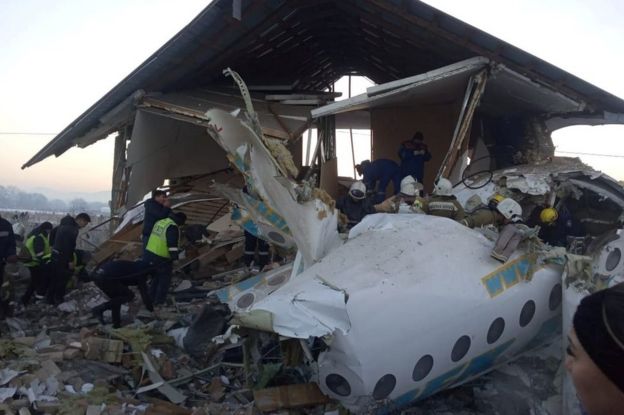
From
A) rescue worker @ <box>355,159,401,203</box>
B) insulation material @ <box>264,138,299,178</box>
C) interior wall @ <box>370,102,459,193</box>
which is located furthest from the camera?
interior wall @ <box>370,102,459,193</box>

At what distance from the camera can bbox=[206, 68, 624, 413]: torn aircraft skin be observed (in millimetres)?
3258

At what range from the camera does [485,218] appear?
4.88 meters

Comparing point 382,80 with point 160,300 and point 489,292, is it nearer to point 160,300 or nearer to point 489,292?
point 160,300

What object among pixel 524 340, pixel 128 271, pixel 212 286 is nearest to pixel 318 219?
pixel 524 340

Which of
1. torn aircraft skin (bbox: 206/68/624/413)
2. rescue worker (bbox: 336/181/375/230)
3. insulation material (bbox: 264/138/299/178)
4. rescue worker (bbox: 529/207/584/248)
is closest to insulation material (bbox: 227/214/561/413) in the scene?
torn aircraft skin (bbox: 206/68/624/413)

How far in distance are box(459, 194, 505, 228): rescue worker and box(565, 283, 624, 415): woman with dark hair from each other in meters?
3.90

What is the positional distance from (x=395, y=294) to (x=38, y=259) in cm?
614

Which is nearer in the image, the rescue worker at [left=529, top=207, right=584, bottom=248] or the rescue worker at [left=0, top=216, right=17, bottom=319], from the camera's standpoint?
the rescue worker at [left=529, top=207, right=584, bottom=248]

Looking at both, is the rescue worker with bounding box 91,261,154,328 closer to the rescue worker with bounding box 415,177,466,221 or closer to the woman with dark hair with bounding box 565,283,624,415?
the rescue worker with bounding box 415,177,466,221

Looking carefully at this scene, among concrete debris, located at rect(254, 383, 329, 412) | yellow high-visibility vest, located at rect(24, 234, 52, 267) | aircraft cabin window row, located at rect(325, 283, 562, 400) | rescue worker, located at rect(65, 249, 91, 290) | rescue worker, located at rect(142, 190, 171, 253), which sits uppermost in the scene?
rescue worker, located at rect(142, 190, 171, 253)

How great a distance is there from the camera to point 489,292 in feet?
12.4

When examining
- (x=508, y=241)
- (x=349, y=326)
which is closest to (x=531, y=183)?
(x=508, y=241)

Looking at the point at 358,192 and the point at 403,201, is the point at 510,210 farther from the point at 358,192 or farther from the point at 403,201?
the point at 358,192

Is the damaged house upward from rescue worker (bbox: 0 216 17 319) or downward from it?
upward
